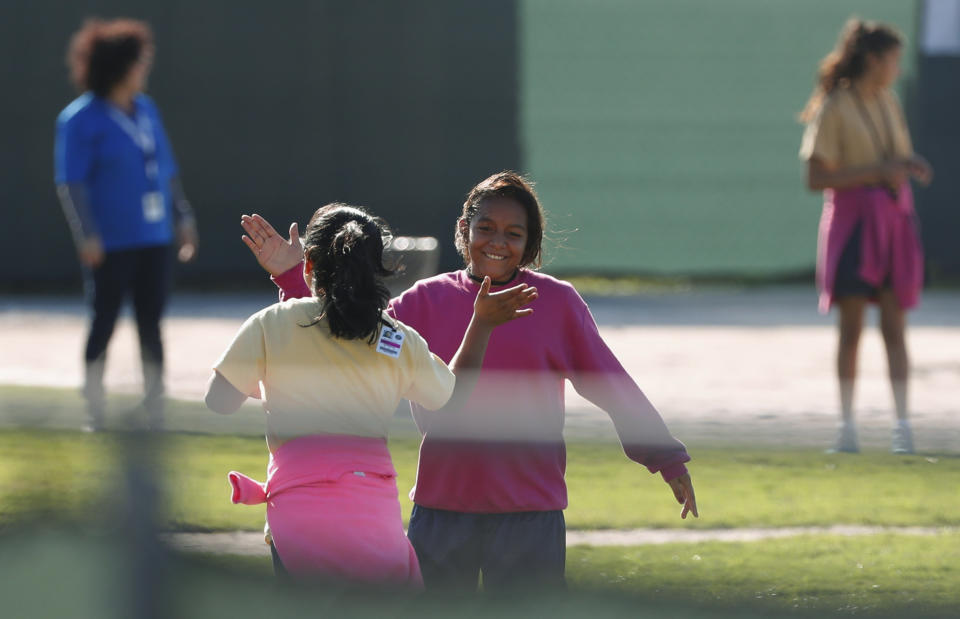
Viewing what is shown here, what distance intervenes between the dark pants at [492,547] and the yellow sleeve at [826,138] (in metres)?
3.35

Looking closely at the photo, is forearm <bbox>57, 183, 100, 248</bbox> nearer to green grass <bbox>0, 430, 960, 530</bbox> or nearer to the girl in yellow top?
green grass <bbox>0, 430, 960, 530</bbox>

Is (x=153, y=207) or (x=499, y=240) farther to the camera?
(x=153, y=207)

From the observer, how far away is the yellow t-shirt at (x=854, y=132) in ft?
19.9

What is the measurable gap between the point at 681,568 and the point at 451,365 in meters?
1.52

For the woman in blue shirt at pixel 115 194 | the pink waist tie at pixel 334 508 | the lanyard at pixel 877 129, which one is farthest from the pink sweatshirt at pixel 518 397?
the woman in blue shirt at pixel 115 194

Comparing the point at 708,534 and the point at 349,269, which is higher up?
the point at 349,269

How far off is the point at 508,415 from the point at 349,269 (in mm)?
637

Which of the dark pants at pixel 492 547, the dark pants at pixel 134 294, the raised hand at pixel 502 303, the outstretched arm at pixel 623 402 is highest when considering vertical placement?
the raised hand at pixel 502 303

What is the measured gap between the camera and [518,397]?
124 inches

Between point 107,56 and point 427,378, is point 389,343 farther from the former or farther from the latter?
point 107,56

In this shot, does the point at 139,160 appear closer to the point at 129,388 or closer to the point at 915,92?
the point at 129,388

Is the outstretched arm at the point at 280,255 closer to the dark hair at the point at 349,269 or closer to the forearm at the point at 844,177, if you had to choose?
the dark hair at the point at 349,269

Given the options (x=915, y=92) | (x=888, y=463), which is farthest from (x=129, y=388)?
(x=915, y=92)

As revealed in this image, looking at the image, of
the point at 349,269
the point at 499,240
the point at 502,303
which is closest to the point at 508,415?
the point at 499,240
